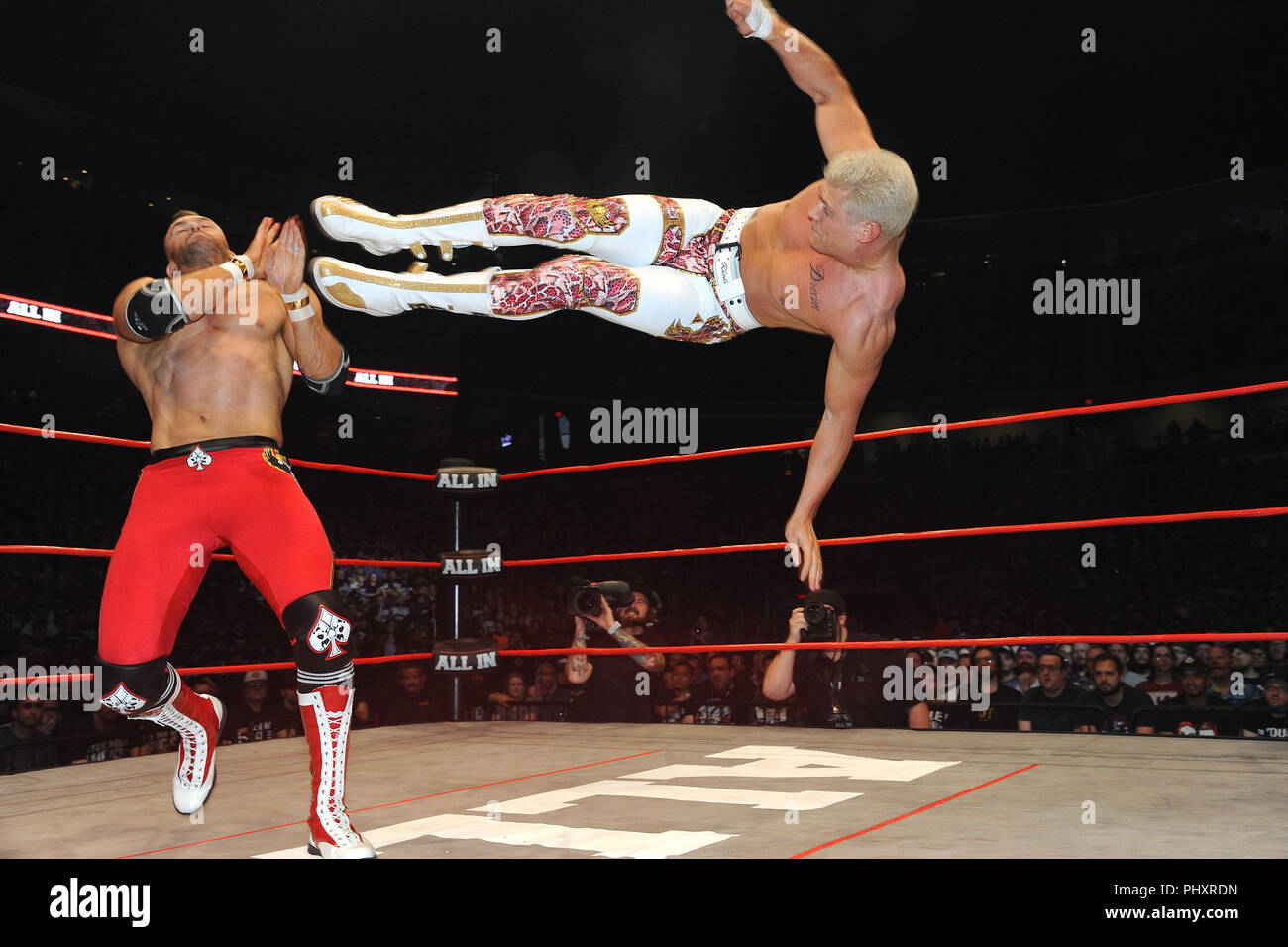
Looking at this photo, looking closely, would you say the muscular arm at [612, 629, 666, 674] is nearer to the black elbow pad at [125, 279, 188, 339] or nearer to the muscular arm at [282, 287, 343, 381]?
the muscular arm at [282, 287, 343, 381]

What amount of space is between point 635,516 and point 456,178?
10.7 feet

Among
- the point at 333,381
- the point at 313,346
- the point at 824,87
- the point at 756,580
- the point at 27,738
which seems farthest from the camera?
the point at 756,580

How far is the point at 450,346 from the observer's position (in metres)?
8.87

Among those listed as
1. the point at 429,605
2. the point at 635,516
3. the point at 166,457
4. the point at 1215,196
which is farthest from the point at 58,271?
the point at 1215,196

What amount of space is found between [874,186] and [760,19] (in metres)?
0.43

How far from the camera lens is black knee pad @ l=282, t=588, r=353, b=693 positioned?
190cm

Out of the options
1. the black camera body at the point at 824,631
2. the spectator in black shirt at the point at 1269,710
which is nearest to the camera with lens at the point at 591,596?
the black camera body at the point at 824,631

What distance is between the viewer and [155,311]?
1918 millimetres

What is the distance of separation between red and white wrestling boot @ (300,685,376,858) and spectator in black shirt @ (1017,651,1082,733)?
129 inches

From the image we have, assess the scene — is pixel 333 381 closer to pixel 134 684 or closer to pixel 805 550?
pixel 134 684

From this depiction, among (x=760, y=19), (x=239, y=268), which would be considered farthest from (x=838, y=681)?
(x=239, y=268)

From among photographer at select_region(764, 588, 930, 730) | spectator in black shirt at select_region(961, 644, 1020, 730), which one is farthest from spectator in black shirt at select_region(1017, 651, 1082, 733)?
photographer at select_region(764, 588, 930, 730)

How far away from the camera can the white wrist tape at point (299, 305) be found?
2275 millimetres

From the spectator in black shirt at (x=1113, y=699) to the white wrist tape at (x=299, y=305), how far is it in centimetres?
346
